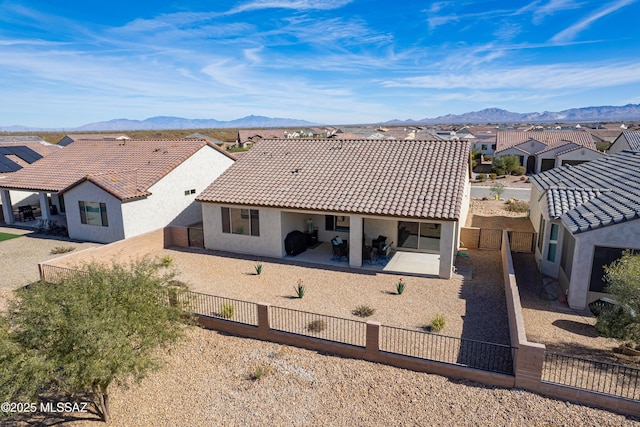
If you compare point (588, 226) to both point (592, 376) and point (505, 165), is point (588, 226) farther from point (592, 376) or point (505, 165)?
point (505, 165)

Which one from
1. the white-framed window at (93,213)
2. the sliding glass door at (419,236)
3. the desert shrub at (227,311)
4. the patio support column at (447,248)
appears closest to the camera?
the desert shrub at (227,311)

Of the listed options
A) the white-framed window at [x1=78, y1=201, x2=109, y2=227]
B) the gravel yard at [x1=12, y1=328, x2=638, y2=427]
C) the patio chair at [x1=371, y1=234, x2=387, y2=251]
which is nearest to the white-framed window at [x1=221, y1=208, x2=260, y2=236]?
the patio chair at [x1=371, y1=234, x2=387, y2=251]

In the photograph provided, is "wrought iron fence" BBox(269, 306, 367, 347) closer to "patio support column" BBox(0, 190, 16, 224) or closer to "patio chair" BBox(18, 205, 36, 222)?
"patio chair" BBox(18, 205, 36, 222)

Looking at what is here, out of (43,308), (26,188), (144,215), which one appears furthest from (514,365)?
(26,188)

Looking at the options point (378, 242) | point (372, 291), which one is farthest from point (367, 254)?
point (372, 291)

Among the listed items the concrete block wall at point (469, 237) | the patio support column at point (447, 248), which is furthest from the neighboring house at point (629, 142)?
the patio support column at point (447, 248)

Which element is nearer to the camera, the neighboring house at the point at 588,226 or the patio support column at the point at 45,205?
the neighboring house at the point at 588,226

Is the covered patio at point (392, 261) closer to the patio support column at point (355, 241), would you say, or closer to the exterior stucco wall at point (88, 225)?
the patio support column at point (355, 241)
